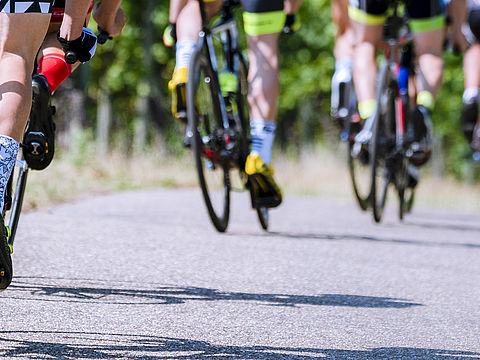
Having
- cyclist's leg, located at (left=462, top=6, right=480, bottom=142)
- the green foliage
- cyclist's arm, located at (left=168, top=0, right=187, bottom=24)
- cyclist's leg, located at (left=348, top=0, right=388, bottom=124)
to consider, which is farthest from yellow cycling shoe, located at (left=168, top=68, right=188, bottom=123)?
the green foliage

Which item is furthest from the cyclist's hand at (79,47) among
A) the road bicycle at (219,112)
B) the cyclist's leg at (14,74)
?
the road bicycle at (219,112)

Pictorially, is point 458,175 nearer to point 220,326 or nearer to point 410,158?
point 410,158

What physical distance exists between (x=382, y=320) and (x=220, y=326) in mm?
637

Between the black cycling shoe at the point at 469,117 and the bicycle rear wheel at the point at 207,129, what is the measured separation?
277cm

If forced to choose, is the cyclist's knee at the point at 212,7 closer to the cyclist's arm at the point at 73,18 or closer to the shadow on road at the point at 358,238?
the shadow on road at the point at 358,238

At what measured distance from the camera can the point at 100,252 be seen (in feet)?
14.1

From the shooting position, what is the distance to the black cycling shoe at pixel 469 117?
7.40m

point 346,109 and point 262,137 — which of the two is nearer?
point 262,137

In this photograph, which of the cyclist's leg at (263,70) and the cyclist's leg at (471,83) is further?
the cyclist's leg at (471,83)

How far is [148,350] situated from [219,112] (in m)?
2.86

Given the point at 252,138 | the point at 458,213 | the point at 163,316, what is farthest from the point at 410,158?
the point at 163,316

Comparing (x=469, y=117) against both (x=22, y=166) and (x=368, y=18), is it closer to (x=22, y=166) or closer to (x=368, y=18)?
(x=368, y=18)

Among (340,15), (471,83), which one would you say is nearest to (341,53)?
(340,15)

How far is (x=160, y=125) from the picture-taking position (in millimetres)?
26688
